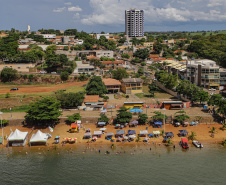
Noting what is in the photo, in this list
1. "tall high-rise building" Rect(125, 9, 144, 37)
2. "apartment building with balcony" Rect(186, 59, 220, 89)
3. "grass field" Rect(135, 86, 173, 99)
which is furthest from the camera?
"tall high-rise building" Rect(125, 9, 144, 37)

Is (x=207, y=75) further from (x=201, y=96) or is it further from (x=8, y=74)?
(x=8, y=74)

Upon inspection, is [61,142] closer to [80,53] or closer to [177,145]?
[177,145]

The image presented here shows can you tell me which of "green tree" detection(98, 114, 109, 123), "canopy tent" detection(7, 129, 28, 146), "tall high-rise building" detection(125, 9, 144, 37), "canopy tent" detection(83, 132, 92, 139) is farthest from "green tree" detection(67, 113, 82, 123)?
"tall high-rise building" detection(125, 9, 144, 37)

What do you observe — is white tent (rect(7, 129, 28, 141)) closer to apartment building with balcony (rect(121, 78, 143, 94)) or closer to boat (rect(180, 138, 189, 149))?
boat (rect(180, 138, 189, 149))

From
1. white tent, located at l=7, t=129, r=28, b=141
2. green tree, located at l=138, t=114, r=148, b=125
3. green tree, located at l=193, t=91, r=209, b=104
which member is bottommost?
white tent, located at l=7, t=129, r=28, b=141

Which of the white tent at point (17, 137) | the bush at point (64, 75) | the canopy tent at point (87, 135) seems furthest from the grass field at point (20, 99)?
the canopy tent at point (87, 135)

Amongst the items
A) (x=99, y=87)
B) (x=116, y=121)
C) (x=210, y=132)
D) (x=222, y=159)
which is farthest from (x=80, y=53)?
(x=222, y=159)
